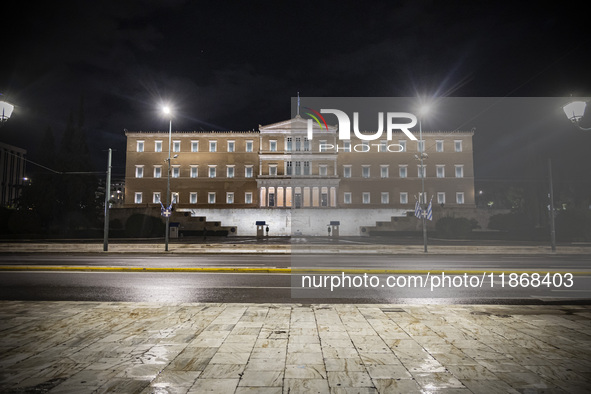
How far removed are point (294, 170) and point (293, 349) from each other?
50.6 metres

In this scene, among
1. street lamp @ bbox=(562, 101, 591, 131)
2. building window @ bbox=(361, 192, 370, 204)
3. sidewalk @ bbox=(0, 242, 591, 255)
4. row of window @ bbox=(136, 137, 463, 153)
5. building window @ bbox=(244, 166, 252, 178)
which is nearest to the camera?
street lamp @ bbox=(562, 101, 591, 131)

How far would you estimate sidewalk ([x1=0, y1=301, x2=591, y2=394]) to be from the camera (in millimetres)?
3582

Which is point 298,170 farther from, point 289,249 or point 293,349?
point 293,349

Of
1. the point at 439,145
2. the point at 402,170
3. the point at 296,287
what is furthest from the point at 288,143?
the point at 296,287

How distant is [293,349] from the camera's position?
458 cm

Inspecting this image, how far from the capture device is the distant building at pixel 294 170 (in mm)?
53719

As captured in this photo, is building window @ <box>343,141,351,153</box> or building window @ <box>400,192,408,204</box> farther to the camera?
building window @ <box>343,141,351,153</box>

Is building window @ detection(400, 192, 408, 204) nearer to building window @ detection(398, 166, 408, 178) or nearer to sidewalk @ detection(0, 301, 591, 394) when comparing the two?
building window @ detection(398, 166, 408, 178)

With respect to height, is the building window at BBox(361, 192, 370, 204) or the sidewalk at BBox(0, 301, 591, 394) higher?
the building window at BBox(361, 192, 370, 204)

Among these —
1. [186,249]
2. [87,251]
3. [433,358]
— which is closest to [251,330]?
[433,358]

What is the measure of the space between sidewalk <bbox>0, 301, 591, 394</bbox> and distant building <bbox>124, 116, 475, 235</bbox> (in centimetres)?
4662

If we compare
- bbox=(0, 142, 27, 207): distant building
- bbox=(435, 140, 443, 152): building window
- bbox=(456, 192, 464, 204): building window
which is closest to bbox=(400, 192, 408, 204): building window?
bbox=(456, 192, 464, 204): building window

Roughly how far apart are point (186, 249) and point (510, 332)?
21184 mm

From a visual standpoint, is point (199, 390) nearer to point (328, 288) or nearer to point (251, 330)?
point (251, 330)
